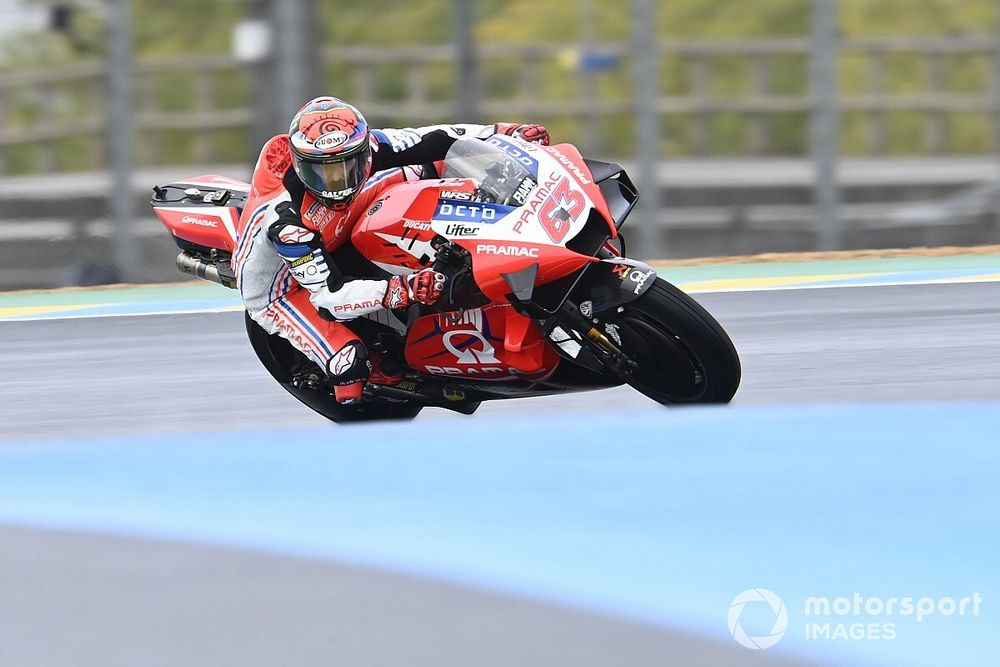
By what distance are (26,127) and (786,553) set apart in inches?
319

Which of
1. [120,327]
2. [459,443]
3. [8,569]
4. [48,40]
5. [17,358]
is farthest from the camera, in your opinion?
[48,40]

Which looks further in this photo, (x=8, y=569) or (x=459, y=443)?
(x=459, y=443)

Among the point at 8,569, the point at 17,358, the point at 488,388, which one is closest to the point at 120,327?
the point at 17,358

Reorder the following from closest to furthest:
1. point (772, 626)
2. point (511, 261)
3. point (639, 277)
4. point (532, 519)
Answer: point (772, 626) < point (532, 519) < point (639, 277) < point (511, 261)

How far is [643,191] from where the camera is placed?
1147 centimetres

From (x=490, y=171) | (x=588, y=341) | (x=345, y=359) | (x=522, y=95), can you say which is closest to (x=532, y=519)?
(x=588, y=341)

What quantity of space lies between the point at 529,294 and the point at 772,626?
179cm

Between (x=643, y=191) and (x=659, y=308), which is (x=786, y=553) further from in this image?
(x=643, y=191)

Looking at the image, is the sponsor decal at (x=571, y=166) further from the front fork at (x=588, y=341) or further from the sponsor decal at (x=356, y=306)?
the sponsor decal at (x=356, y=306)

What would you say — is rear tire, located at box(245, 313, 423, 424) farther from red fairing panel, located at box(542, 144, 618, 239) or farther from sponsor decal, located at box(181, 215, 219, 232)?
red fairing panel, located at box(542, 144, 618, 239)

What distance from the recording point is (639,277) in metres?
5.28

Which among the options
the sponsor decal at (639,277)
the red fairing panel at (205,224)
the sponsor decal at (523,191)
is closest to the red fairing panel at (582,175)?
the sponsor decal at (523,191)

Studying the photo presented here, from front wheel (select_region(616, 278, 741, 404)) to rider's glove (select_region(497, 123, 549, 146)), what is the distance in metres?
0.93

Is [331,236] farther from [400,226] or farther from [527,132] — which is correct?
[527,132]
